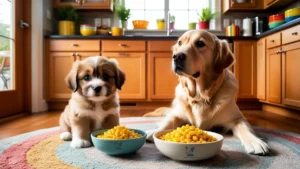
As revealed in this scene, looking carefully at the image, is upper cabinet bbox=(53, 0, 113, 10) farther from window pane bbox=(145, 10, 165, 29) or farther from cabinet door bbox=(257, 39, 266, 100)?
cabinet door bbox=(257, 39, 266, 100)

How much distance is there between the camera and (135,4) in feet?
16.2

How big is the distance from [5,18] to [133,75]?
1728mm

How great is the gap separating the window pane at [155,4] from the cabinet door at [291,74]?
2452 mm

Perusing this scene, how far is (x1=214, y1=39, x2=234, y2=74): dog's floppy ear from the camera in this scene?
1.82 meters

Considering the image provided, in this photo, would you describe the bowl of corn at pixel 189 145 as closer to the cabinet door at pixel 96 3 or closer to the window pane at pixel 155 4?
the cabinet door at pixel 96 3

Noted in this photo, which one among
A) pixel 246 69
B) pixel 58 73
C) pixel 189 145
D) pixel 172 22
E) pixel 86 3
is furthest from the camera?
pixel 172 22

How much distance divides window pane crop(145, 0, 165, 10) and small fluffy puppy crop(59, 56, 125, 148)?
351cm

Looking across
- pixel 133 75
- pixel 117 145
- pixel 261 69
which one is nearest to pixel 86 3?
pixel 133 75

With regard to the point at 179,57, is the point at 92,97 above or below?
below

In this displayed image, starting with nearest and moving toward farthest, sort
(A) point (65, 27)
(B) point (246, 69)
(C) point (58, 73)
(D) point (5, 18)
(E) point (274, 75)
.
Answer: (D) point (5, 18) < (E) point (274, 75) < (C) point (58, 73) < (B) point (246, 69) < (A) point (65, 27)

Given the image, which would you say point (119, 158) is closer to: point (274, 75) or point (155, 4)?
point (274, 75)

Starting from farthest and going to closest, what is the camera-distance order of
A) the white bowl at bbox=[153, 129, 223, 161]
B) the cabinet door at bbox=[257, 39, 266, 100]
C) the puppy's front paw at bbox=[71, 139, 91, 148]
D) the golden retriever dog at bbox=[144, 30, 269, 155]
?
the cabinet door at bbox=[257, 39, 266, 100]
the golden retriever dog at bbox=[144, 30, 269, 155]
the puppy's front paw at bbox=[71, 139, 91, 148]
the white bowl at bbox=[153, 129, 223, 161]

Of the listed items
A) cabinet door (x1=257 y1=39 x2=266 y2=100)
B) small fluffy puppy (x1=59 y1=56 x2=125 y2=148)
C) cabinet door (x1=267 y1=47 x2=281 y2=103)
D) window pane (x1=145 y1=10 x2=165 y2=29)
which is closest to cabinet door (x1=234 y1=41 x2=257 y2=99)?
cabinet door (x1=257 y1=39 x2=266 y2=100)

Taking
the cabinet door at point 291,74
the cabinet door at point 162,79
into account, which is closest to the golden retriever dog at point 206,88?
the cabinet door at point 291,74
